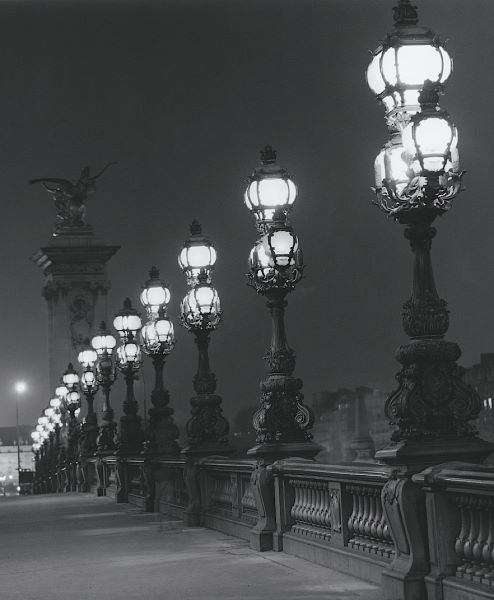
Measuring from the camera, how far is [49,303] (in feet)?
274

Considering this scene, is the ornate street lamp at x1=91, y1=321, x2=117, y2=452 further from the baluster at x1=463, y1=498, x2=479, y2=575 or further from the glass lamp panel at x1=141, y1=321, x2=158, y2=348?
the baluster at x1=463, y1=498, x2=479, y2=575

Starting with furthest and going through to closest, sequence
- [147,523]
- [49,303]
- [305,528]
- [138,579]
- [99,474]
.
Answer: [49,303]
[99,474]
[147,523]
[305,528]
[138,579]

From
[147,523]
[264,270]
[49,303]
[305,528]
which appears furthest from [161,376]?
[49,303]

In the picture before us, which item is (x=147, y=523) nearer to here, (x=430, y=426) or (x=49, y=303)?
(x=430, y=426)

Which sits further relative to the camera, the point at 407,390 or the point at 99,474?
the point at 99,474

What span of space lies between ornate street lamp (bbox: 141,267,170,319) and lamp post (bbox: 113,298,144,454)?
17.1 ft

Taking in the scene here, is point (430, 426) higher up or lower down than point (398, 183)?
lower down

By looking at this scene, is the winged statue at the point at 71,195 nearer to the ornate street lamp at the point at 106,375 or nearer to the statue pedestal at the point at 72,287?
the statue pedestal at the point at 72,287

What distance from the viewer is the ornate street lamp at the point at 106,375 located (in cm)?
3931

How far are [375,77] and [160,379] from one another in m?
17.0

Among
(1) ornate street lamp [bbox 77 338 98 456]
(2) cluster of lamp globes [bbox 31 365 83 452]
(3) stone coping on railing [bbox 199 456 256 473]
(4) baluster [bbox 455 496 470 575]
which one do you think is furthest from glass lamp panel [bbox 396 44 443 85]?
(2) cluster of lamp globes [bbox 31 365 83 452]

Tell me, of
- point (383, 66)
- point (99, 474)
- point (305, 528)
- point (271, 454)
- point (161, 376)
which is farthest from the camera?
point (99, 474)

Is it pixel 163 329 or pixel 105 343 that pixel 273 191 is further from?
pixel 105 343

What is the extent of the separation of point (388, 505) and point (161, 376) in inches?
682
